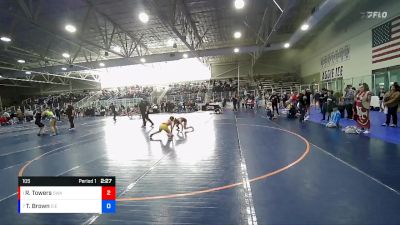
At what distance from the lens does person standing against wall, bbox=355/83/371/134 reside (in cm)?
828

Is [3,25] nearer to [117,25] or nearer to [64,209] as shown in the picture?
[117,25]

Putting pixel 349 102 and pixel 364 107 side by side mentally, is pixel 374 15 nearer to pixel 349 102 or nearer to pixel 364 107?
pixel 349 102

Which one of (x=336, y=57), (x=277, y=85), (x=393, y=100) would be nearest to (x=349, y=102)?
(x=393, y=100)

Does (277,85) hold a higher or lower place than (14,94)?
lower

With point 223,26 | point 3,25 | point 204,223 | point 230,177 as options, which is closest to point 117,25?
point 3,25

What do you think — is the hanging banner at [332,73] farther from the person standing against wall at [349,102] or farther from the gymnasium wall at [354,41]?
the person standing against wall at [349,102]

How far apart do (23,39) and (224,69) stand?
2523 cm

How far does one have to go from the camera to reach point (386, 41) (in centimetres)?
1455

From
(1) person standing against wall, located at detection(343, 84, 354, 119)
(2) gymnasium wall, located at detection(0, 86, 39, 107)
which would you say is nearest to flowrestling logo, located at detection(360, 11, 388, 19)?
(1) person standing against wall, located at detection(343, 84, 354, 119)

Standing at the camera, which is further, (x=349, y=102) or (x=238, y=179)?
(x=349, y=102)

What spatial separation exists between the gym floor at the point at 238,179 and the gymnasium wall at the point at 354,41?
33.5 feet
